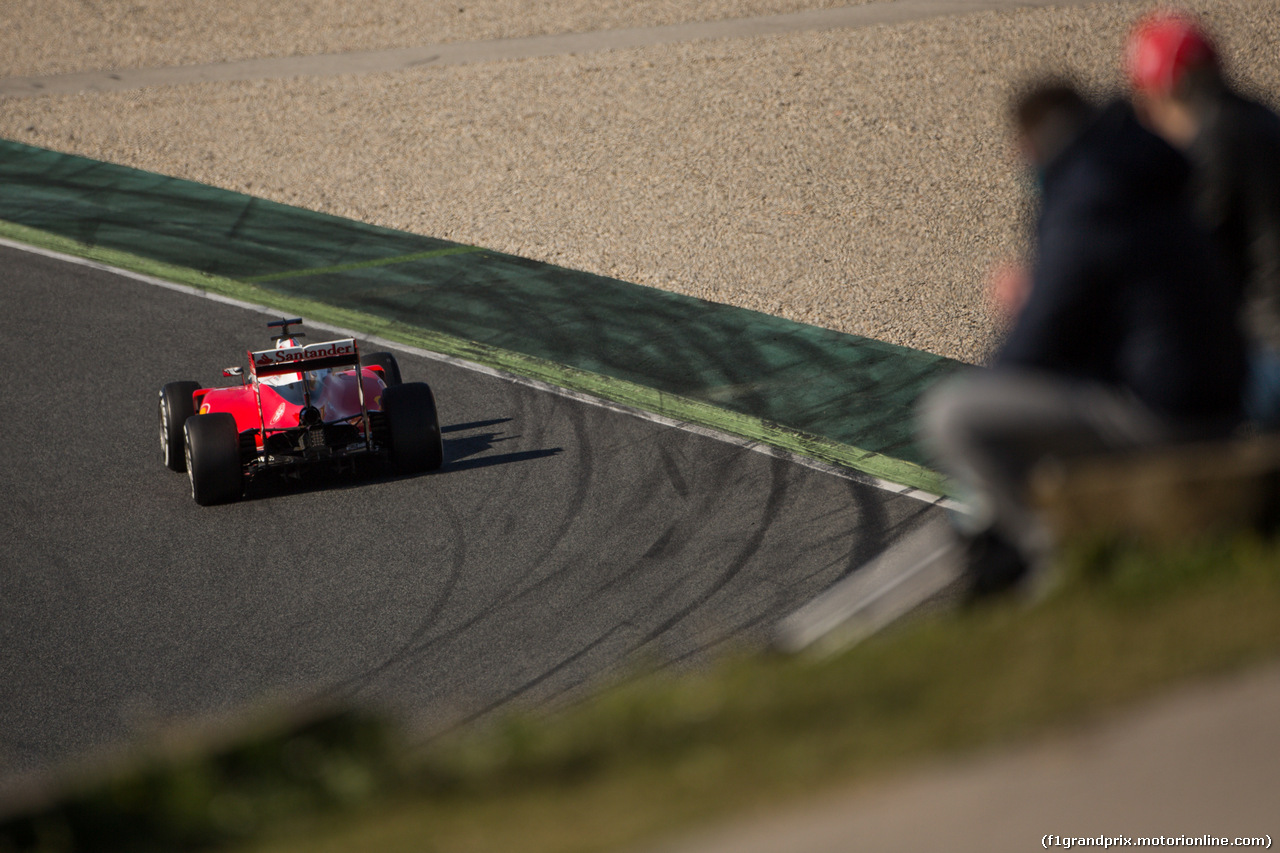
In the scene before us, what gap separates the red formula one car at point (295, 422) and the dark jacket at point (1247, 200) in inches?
338

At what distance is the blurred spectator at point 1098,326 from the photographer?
4.30 metres

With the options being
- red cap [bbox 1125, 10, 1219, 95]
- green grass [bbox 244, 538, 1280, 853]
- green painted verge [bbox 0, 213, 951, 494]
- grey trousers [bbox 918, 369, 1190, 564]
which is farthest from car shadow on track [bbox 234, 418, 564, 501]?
red cap [bbox 1125, 10, 1219, 95]

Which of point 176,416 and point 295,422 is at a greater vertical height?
point 176,416

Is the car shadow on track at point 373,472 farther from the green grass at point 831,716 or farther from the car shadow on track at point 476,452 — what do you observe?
the green grass at point 831,716

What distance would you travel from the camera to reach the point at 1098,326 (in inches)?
175

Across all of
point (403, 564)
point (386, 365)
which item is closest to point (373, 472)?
point (386, 365)

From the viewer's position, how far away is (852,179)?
21.4m

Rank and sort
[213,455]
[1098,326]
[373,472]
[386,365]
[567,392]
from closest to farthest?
[1098,326] < [213,455] < [373,472] < [386,365] < [567,392]

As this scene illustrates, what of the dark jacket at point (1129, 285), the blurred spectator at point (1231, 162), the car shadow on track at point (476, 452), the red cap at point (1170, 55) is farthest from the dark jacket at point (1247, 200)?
the car shadow on track at point (476, 452)

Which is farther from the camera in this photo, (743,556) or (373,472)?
(373,472)

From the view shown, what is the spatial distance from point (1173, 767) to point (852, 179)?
60.6 feet

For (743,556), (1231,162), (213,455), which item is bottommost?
(743,556)

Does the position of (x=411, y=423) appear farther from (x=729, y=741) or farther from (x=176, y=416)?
(x=729, y=741)

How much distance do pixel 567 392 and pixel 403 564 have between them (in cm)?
424
